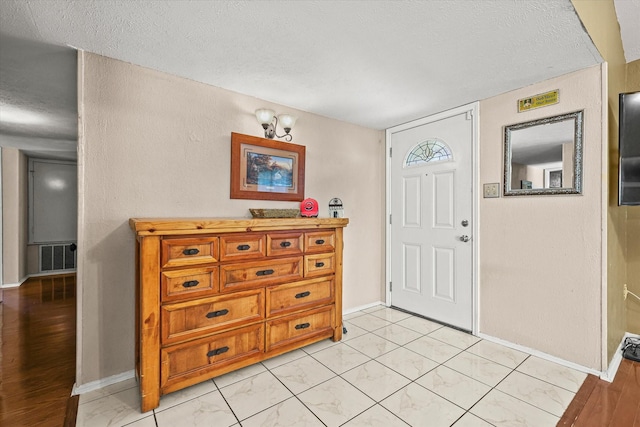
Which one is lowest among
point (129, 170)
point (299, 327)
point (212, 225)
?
point (299, 327)

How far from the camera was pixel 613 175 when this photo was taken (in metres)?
2.35

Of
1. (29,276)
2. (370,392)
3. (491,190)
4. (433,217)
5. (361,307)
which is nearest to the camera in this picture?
(370,392)

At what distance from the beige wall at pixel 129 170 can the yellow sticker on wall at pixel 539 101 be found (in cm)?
A: 225

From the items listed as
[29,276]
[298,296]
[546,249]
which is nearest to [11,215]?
[29,276]

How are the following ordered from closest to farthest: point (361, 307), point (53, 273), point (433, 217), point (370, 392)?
point (370, 392) → point (433, 217) → point (361, 307) → point (53, 273)

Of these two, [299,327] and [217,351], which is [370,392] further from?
[217,351]

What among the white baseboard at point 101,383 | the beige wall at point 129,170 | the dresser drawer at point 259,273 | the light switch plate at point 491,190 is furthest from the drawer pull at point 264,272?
the light switch plate at point 491,190

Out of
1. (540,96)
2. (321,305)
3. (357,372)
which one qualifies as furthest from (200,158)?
(540,96)

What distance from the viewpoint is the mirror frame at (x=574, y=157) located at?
87.6 inches

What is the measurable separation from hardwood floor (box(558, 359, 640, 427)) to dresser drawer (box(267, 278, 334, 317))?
1.74 m

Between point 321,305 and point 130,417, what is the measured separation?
1508 mm

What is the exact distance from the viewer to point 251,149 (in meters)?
2.72

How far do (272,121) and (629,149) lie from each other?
2813 millimetres

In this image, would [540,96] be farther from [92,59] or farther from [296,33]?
[92,59]
